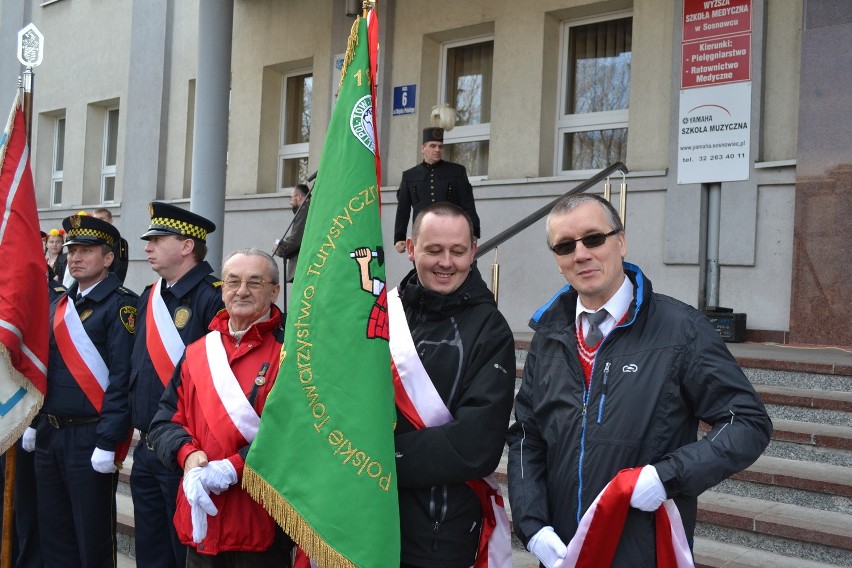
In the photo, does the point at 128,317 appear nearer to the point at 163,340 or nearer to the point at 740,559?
the point at 163,340

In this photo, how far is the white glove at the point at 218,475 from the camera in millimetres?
2934

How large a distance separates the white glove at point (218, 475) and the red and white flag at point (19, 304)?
178 cm

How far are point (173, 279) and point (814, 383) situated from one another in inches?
152

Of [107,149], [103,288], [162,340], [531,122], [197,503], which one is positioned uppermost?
[107,149]

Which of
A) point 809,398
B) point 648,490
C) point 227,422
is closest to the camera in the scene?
point 648,490

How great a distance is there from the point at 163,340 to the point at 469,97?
6.74 m

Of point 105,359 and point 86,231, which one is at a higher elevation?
point 86,231

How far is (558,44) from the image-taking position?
9.00m

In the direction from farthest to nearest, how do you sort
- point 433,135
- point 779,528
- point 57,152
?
point 57,152 < point 433,135 < point 779,528

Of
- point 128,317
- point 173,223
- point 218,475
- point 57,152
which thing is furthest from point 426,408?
point 57,152

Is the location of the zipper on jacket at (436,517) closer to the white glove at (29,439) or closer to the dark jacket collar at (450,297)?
the dark jacket collar at (450,297)

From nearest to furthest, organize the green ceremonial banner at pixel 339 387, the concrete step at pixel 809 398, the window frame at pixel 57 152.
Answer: the green ceremonial banner at pixel 339 387
the concrete step at pixel 809 398
the window frame at pixel 57 152

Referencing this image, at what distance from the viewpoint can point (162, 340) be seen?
12.7ft

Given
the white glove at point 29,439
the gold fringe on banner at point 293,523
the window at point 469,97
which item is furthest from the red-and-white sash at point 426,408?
the window at point 469,97
